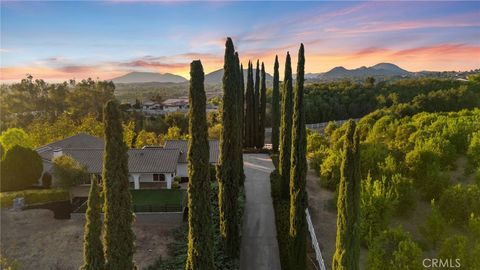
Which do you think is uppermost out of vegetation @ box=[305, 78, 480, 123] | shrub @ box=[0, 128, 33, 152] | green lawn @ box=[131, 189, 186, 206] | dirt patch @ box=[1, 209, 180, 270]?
vegetation @ box=[305, 78, 480, 123]

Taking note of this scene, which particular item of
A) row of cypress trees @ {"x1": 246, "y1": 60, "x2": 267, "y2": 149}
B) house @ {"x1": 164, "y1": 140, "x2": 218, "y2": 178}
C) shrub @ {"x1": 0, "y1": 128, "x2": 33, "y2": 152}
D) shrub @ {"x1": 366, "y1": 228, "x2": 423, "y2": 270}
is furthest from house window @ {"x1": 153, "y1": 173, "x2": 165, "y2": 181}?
shrub @ {"x1": 366, "y1": 228, "x2": 423, "y2": 270}

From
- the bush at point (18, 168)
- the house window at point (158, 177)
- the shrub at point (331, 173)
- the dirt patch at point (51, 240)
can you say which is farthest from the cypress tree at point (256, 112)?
the bush at point (18, 168)

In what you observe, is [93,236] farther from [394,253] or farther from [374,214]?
[374,214]

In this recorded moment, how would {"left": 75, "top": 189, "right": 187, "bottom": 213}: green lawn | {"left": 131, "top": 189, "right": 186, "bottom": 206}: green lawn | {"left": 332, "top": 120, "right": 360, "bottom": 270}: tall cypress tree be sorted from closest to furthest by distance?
{"left": 332, "top": 120, "right": 360, "bottom": 270}: tall cypress tree, {"left": 75, "top": 189, "right": 187, "bottom": 213}: green lawn, {"left": 131, "top": 189, "right": 186, "bottom": 206}: green lawn

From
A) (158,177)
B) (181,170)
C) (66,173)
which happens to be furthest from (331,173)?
(66,173)

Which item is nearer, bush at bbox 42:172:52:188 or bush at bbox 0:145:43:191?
bush at bbox 0:145:43:191

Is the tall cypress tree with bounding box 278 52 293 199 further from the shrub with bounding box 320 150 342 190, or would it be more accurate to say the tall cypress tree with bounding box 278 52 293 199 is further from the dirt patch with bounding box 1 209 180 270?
the dirt patch with bounding box 1 209 180 270

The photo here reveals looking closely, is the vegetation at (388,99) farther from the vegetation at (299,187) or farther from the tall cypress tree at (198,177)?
the tall cypress tree at (198,177)
